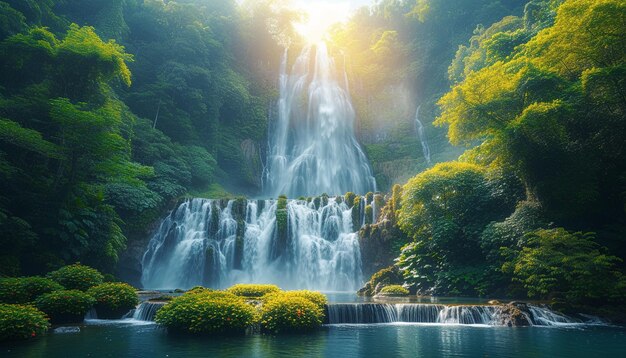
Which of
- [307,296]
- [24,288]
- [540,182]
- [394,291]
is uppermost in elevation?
[540,182]

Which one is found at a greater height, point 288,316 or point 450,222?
point 450,222

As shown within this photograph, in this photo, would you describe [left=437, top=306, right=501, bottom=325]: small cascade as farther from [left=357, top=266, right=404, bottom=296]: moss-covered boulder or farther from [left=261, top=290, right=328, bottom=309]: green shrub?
[left=357, top=266, right=404, bottom=296]: moss-covered boulder

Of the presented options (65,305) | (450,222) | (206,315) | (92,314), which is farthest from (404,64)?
(65,305)

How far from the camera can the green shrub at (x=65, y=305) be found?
13.9 metres

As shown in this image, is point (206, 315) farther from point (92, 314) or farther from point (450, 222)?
point (450, 222)

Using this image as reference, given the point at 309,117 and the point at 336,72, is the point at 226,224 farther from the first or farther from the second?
the point at 336,72

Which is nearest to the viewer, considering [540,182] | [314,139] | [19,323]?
[19,323]

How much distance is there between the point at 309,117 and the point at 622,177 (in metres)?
39.2

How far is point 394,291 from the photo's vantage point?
23031 mm

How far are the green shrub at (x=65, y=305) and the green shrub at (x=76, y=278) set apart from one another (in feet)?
7.63

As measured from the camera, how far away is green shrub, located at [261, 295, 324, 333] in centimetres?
1302

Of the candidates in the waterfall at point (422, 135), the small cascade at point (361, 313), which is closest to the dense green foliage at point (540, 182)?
the small cascade at point (361, 313)

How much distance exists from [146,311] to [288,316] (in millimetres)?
6159

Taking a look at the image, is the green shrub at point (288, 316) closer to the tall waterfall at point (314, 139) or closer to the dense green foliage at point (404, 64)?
the tall waterfall at point (314, 139)
